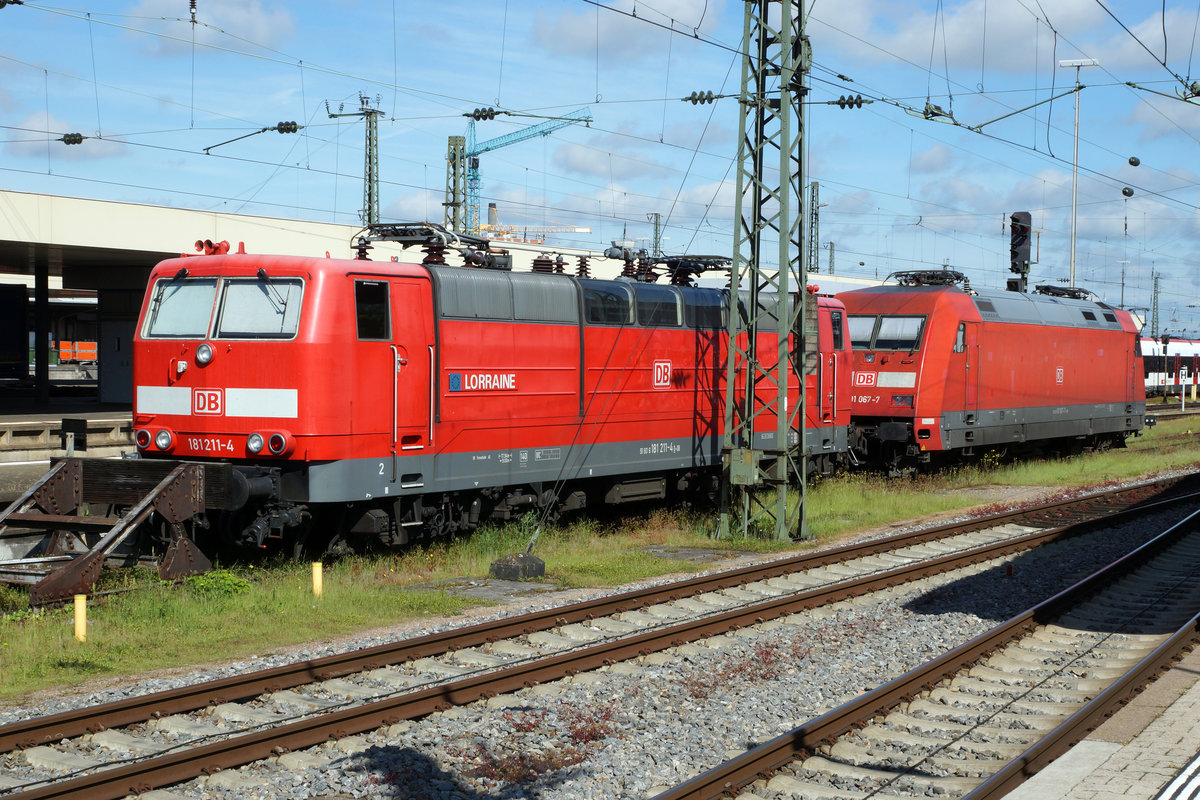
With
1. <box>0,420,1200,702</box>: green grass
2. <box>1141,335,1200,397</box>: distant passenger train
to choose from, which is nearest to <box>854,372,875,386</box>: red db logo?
<box>0,420,1200,702</box>: green grass

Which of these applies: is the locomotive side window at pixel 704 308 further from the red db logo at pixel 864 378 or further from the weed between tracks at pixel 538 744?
the weed between tracks at pixel 538 744

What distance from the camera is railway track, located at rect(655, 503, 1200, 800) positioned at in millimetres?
7035

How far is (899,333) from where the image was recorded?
952 inches

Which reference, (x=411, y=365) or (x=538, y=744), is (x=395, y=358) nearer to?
(x=411, y=365)

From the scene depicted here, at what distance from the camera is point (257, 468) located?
12.5m

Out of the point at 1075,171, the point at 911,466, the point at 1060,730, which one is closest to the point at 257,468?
the point at 1060,730

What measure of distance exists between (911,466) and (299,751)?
792 inches

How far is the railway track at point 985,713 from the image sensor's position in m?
7.04

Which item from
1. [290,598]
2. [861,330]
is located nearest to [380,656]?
[290,598]

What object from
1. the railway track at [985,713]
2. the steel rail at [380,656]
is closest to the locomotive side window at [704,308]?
the steel rail at [380,656]

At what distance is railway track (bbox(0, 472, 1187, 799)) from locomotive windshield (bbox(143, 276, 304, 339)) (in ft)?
14.7

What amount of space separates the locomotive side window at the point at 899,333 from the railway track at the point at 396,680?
948cm

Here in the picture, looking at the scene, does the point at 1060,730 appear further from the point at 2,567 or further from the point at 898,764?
the point at 2,567

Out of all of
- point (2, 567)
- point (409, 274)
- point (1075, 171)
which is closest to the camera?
point (2, 567)
